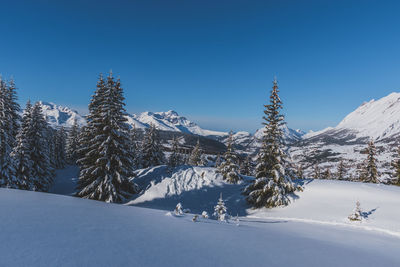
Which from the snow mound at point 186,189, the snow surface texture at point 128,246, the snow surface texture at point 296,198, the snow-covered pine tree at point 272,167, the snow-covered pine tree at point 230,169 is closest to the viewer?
the snow surface texture at point 128,246

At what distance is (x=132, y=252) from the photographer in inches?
123

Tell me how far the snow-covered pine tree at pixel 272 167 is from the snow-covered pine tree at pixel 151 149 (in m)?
23.9

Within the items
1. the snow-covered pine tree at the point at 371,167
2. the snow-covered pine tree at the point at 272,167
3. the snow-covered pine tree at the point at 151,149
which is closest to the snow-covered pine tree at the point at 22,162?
the snow-covered pine tree at the point at 151,149

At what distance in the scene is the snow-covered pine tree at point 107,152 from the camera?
18047 mm

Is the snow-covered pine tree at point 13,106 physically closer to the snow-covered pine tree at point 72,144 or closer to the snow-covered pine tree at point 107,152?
the snow-covered pine tree at point 107,152

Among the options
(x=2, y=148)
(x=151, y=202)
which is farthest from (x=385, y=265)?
(x=2, y=148)

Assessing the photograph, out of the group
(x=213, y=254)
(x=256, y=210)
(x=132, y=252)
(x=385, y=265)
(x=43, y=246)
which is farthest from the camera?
(x=256, y=210)

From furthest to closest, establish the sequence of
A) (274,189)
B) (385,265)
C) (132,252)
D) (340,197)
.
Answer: (274,189) → (340,197) → (385,265) → (132,252)

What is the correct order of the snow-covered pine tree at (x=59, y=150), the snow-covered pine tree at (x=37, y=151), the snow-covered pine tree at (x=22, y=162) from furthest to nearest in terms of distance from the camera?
the snow-covered pine tree at (x=59, y=150), the snow-covered pine tree at (x=37, y=151), the snow-covered pine tree at (x=22, y=162)

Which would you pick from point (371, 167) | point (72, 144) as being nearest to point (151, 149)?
point (72, 144)

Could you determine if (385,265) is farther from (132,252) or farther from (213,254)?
(132,252)

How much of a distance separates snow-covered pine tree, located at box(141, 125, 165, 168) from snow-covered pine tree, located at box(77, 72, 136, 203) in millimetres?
18681

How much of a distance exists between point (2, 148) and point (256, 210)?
25.4 metres

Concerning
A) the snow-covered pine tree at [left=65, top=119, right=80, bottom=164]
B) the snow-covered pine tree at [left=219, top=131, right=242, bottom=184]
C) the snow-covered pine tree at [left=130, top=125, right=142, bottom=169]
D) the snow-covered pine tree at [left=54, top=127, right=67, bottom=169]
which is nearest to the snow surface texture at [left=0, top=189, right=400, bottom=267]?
the snow-covered pine tree at [left=219, top=131, right=242, bottom=184]
